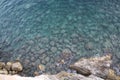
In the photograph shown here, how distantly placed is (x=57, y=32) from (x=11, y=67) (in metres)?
8.00

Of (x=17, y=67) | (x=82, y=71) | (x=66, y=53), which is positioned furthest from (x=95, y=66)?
(x=17, y=67)

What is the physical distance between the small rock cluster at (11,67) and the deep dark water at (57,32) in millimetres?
811

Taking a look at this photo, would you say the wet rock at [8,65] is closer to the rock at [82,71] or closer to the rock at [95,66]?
the rock at [95,66]

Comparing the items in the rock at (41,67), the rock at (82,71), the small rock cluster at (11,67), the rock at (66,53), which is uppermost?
the rock at (66,53)

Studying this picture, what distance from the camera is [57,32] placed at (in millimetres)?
29781

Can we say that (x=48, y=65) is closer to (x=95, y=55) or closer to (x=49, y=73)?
(x=49, y=73)

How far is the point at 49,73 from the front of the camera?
25.6 meters

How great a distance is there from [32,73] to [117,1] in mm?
17312

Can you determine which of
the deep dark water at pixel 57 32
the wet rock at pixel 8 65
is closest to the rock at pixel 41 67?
the deep dark water at pixel 57 32

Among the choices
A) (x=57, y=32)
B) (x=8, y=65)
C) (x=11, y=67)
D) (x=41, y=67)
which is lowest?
(x=41, y=67)

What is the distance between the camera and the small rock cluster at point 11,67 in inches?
1040

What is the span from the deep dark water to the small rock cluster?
81cm

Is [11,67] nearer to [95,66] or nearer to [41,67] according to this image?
[41,67]

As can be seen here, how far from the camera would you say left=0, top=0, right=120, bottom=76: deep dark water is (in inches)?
1054
